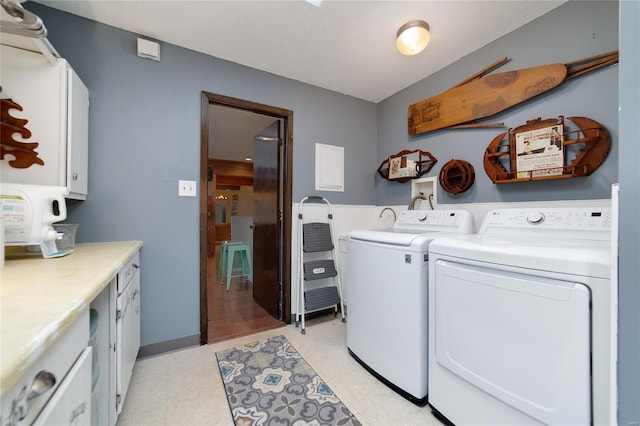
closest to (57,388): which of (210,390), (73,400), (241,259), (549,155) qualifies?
(73,400)

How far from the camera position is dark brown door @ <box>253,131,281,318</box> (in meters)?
2.59

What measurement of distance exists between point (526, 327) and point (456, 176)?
1.45 meters

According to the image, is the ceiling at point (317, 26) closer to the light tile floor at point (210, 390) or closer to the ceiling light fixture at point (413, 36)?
the ceiling light fixture at point (413, 36)

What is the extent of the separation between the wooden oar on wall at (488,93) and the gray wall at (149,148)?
165 centimetres

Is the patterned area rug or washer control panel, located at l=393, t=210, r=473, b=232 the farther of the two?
washer control panel, located at l=393, t=210, r=473, b=232

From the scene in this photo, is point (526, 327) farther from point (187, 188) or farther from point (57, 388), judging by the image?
point (187, 188)

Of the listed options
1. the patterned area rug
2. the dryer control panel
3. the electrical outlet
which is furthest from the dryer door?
the electrical outlet

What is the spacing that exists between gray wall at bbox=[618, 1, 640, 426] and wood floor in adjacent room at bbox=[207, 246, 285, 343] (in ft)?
7.34

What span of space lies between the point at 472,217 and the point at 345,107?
5.78ft

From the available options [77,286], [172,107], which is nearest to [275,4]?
[172,107]

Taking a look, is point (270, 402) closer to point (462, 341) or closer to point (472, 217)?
point (462, 341)

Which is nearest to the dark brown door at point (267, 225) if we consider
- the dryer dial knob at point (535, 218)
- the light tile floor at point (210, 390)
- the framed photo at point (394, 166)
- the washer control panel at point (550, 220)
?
the light tile floor at point (210, 390)

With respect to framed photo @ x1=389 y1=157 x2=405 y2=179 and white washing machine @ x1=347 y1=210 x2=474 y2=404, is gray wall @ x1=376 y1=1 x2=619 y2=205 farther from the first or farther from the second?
white washing machine @ x1=347 y1=210 x2=474 y2=404

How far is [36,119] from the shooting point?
1325 millimetres
